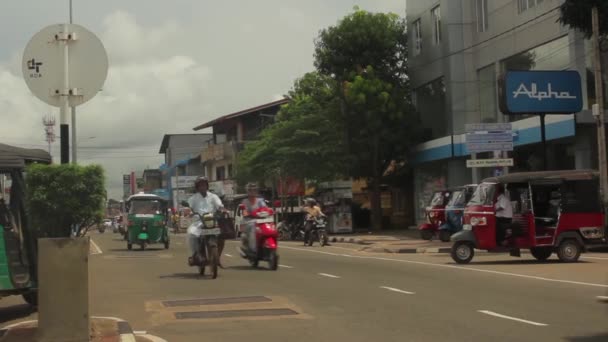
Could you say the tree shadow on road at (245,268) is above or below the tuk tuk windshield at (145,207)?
below

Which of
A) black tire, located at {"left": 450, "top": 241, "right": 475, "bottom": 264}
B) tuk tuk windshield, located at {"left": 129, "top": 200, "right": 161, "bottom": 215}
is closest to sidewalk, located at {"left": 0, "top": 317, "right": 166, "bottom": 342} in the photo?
black tire, located at {"left": 450, "top": 241, "right": 475, "bottom": 264}

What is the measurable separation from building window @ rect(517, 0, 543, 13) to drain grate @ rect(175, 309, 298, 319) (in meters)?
22.9

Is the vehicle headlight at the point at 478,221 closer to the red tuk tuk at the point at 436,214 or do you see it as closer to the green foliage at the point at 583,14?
the green foliage at the point at 583,14

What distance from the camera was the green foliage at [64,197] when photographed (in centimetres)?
797

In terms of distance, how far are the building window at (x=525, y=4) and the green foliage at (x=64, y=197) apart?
24990 mm

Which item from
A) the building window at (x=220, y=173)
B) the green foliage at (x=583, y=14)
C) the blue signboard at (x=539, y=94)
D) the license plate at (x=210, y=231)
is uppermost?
the green foliage at (x=583, y=14)

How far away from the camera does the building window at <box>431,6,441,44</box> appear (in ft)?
122

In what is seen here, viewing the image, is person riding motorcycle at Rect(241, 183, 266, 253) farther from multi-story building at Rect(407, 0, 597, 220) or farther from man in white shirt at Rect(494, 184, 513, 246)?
multi-story building at Rect(407, 0, 597, 220)

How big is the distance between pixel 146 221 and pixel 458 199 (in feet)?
37.6

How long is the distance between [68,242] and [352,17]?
116 ft

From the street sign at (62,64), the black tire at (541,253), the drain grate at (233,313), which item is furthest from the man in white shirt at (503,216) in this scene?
the street sign at (62,64)

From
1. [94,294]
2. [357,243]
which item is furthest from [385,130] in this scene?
[94,294]

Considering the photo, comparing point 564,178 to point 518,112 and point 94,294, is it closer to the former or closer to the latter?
point 518,112

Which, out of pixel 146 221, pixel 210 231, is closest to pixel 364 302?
pixel 210 231
